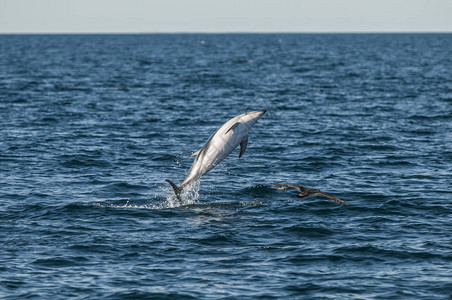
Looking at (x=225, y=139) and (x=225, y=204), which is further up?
(x=225, y=139)

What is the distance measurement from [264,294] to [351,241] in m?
4.99

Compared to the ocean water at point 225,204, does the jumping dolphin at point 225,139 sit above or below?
above

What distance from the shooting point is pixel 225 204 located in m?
25.6

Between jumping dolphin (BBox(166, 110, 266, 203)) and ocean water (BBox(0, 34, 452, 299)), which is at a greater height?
jumping dolphin (BBox(166, 110, 266, 203))

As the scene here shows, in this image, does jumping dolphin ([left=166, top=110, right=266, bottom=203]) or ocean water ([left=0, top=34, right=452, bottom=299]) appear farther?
jumping dolphin ([left=166, top=110, right=266, bottom=203])

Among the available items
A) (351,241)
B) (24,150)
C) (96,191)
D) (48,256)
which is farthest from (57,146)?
(351,241)

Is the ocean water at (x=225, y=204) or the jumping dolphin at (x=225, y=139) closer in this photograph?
the ocean water at (x=225, y=204)

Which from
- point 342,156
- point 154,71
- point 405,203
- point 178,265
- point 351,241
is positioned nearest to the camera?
point 178,265

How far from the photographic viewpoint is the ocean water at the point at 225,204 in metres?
A: 17.9

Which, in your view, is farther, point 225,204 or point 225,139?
point 225,204

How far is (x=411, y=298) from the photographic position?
16750mm

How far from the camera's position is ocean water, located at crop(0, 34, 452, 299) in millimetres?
17891

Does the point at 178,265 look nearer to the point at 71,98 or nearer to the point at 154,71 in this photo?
the point at 71,98

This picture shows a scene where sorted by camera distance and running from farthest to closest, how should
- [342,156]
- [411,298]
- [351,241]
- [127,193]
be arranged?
[342,156] < [127,193] < [351,241] < [411,298]
